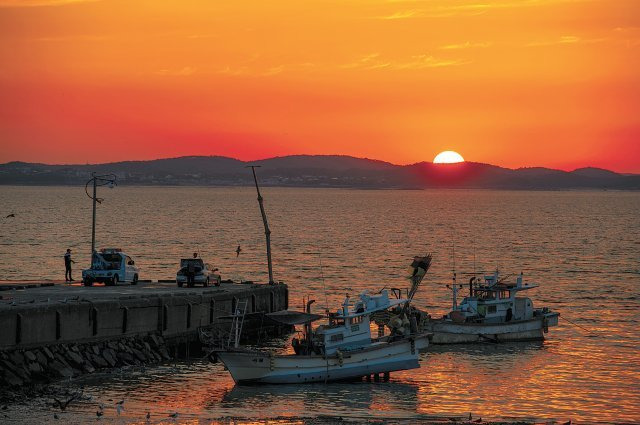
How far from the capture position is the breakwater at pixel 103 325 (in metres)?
45.5

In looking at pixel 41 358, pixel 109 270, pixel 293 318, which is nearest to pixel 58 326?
pixel 41 358

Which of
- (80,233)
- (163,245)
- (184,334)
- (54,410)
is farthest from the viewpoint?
(80,233)

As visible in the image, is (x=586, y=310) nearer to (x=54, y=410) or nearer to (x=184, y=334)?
(x=184, y=334)

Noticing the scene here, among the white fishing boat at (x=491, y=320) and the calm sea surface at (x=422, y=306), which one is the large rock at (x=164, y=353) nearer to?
the calm sea surface at (x=422, y=306)

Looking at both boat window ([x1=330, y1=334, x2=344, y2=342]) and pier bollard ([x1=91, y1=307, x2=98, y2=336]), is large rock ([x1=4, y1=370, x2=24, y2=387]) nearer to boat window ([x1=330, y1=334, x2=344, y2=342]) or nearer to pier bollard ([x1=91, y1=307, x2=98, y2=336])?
pier bollard ([x1=91, y1=307, x2=98, y2=336])

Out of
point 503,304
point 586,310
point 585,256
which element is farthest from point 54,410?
point 585,256

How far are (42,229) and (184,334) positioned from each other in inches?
4838

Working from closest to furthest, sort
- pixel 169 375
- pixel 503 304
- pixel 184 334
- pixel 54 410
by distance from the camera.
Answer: pixel 54 410
pixel 169 375
pixel 184 334
pixel 503 304

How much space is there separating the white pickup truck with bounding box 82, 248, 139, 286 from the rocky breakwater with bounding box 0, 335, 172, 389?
11629mm

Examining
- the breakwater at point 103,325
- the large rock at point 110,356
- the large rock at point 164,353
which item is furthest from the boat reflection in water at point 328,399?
the large rock at point 164,353

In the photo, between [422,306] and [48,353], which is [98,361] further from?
[422,306]

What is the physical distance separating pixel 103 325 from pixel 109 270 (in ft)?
46.6

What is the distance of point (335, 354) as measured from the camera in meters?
49.2

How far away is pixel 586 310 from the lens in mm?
80500
